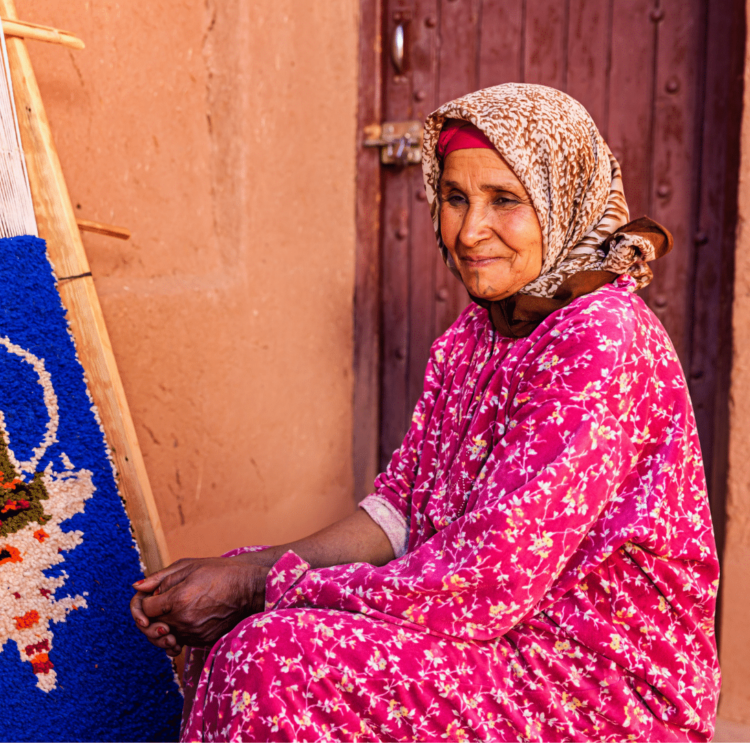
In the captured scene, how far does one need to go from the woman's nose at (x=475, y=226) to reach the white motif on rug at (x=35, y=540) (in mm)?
843

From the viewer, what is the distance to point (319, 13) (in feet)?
8.33

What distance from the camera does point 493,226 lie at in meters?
1.38

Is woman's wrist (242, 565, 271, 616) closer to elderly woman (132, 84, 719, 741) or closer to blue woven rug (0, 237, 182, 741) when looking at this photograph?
elderly woman (132, 84, 719, 741)

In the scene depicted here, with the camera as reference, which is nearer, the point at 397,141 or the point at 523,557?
the point at 523,557

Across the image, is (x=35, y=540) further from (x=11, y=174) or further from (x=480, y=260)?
(x=480, y=260)

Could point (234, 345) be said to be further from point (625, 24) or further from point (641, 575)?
point (625, 24)

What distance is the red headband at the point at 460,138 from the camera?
4.49ft

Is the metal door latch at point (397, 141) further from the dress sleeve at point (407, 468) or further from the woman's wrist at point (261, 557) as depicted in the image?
the woman's wrist at point (261, 557)

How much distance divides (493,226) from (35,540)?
1053 mm

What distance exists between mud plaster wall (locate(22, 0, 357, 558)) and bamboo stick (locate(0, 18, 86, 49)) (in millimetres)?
292

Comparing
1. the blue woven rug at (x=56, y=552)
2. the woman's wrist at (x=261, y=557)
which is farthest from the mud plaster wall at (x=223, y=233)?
the woman's wrist at (x=261, y=557)

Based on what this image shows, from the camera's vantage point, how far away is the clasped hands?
1.28 metres

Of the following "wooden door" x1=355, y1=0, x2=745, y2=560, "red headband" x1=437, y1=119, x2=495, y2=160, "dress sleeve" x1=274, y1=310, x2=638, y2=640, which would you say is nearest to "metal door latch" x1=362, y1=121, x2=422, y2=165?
"wooden door" x1=355, y1=0, x2=745, y2=560

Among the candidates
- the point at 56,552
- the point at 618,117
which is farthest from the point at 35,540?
the point at 618,117
